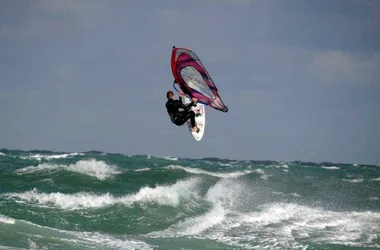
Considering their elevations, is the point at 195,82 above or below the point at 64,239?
above

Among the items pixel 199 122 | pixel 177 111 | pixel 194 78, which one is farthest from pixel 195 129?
pixel 177 111

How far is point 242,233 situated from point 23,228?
4.09 m

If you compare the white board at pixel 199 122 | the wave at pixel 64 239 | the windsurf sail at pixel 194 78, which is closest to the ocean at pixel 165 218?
the wave at pixel 64 239

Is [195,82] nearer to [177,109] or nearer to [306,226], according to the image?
[177,109]

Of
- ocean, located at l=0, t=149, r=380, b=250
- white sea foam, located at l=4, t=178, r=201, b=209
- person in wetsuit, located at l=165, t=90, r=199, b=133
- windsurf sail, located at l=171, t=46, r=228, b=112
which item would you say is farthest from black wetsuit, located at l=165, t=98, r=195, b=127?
white sea foam, located at l=4, t=178, r=201, b=209

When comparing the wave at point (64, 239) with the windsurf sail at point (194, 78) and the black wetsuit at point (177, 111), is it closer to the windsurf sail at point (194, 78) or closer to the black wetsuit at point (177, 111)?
the black wetsuit at point (177, 111)

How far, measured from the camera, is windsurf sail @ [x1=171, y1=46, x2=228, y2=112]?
1108cm

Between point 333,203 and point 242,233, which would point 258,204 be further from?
point 242,233

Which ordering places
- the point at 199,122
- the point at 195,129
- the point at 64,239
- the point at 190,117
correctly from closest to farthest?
the point at 64,239 < the point at 190,117 < the point at 195,129 < the point at 199,122

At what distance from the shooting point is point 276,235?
10.9 metres

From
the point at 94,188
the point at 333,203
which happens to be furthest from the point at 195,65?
the point at 333,203

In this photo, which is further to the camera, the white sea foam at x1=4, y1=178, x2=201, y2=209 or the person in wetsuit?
the white sea foam at x1=4, y1=178, x2=201, y2=209

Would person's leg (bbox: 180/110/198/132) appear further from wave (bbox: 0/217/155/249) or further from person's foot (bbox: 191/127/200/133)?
wave (bbox: 0/217/155/249)

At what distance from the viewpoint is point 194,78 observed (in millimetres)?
11508
